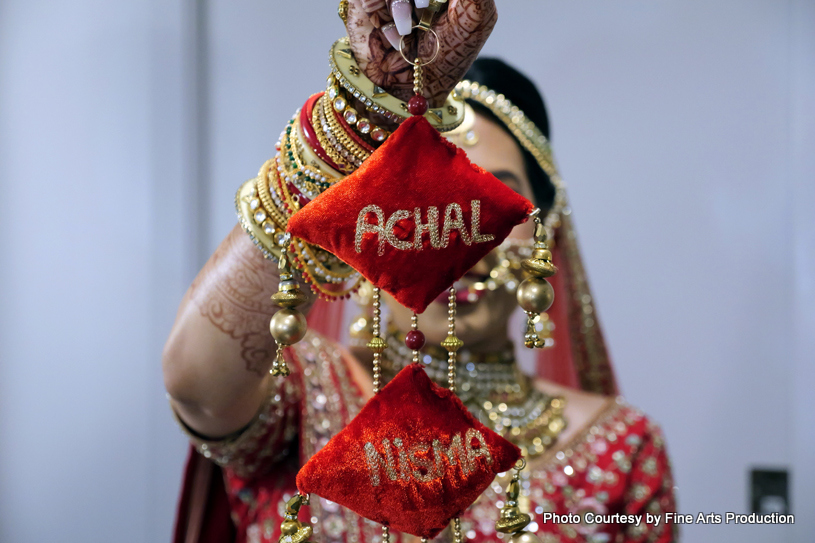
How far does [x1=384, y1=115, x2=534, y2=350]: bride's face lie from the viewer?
0.92 meters

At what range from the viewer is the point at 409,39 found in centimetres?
50

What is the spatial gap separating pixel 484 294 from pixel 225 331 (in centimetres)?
42

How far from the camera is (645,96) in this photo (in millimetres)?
1393

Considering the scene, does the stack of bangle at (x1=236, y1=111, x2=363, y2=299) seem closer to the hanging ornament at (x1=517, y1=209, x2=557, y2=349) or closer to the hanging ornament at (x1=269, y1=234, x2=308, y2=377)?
the hanging ornament at (x1=269, y1=234, x2=308, y2=377)

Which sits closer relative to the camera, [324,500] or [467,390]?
[324,500]

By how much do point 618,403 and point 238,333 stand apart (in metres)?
0.71

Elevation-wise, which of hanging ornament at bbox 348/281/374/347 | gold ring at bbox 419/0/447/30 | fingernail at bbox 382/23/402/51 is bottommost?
hanging ornament at bbox 348/281/374/347

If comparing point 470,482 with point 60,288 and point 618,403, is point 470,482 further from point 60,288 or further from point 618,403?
point 60,288

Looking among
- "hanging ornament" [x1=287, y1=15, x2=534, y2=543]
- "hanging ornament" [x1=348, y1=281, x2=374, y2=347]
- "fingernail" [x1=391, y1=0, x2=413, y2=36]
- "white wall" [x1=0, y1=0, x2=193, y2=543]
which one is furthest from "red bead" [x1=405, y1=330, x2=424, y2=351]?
"white wall" [x1=0, y1=0, x2=193, y2=543]

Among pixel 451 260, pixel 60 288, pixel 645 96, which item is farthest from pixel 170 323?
pixel 645 96

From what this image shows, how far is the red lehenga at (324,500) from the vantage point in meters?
0.83

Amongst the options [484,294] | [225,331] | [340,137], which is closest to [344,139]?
[340,137]

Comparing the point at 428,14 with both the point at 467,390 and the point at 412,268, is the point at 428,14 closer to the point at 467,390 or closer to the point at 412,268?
the point at 412,268

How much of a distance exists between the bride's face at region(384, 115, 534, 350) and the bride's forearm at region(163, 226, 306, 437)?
0.31 meters
